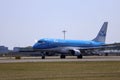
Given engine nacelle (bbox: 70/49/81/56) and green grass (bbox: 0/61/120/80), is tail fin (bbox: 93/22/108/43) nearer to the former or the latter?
engine nacelle (bbox: 70/49/81/56)

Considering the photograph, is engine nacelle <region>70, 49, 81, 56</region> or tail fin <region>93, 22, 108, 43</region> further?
tail fin <region>93, 22, 108, 43</region>

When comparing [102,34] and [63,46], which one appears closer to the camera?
[63,46]

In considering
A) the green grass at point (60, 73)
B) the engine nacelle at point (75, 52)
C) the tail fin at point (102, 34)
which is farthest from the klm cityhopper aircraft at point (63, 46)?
the green grass at point (60, 73)

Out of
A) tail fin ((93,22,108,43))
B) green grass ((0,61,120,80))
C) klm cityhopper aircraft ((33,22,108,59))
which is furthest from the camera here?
tail fin ((93,22,108,43))

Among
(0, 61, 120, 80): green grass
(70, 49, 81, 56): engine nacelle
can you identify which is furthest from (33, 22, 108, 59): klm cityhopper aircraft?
Result: (0, 61, 120, 80): green grass

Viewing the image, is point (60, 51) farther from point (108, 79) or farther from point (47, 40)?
point (108, 79)

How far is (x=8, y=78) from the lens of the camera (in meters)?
24.7

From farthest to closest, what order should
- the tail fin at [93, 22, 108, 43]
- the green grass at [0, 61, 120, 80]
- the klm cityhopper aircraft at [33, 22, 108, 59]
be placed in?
the tail fin at [93, 22, 108, 43]
the klm cityhopper aircraft at [33, 22, 108, 59]
the green grass at [0, 61, 120, 80]

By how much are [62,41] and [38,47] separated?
17.0 feet

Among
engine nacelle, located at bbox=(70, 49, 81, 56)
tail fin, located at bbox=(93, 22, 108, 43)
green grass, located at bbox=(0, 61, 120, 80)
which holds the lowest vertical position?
green grass, located at bbox=(0, 61, 120, 80)

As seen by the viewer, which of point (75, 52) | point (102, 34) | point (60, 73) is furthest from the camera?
point (102, 34)

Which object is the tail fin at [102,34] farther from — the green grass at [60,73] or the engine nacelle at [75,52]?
the green grass at [60,73]

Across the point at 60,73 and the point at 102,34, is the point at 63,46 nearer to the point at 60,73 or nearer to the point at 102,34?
the point at 102,34

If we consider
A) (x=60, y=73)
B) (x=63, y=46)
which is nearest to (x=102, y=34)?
(x=63, y=46)
